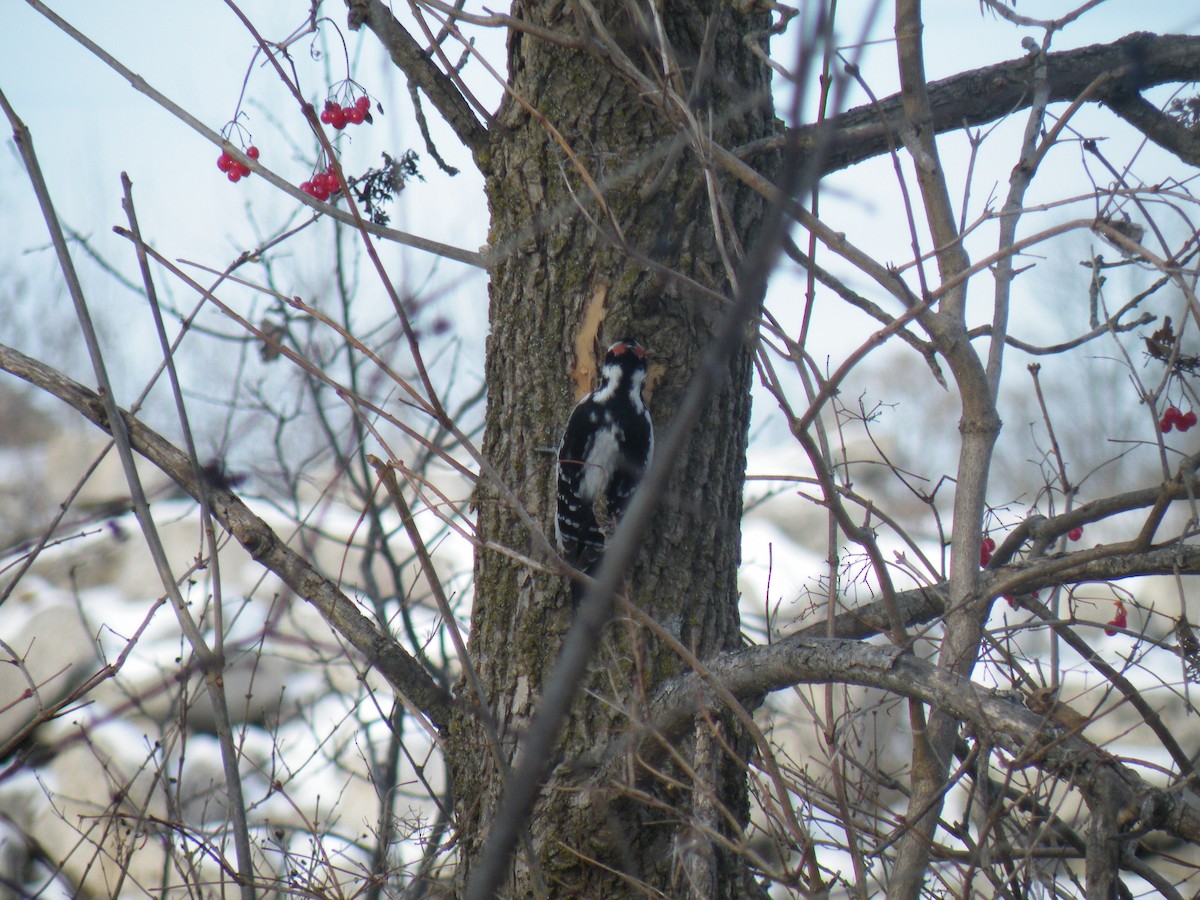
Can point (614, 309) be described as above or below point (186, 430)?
above

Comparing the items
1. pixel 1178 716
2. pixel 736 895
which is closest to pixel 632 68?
pixel 736 895

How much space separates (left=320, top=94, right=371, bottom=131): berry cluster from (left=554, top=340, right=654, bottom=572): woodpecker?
1059 millimetres

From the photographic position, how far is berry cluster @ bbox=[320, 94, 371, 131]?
3.01 m

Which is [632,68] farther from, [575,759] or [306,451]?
[306,451]

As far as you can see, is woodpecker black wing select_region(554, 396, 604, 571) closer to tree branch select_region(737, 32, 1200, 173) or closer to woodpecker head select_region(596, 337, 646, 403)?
woodpecker head select_region(596, 337, 646, 403)

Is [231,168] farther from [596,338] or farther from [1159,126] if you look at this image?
[1159,126]

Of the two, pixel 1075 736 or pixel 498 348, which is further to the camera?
pixel 498 348

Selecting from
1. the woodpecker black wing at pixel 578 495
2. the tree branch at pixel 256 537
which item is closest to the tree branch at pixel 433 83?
the woodpecker black wing at pixel 578 495

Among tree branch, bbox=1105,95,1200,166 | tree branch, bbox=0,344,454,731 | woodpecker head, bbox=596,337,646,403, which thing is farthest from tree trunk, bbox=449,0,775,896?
tree branch, bbox=1105,95,1200,166

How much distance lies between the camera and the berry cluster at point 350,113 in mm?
3008

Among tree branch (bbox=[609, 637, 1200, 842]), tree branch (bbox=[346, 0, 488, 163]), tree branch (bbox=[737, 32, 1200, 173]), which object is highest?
tree branch (bbox=[737, 32, 1200, 173])

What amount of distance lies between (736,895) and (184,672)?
5.12 ft

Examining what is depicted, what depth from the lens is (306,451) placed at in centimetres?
828

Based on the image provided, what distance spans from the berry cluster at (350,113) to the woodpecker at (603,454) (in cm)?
106
